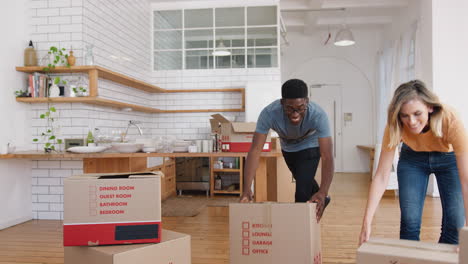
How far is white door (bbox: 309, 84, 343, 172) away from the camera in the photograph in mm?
8695

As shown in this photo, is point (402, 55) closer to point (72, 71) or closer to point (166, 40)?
point (166, 40)

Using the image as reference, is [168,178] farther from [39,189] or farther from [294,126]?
[294,126]

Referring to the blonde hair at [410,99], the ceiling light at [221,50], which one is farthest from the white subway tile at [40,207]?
the blonde hair at [410,99]

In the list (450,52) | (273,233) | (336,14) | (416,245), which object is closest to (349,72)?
(336,14)

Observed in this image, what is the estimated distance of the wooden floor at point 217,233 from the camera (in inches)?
109

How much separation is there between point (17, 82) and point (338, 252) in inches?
135

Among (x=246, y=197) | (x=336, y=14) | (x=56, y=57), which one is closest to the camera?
(x=246, y=197)

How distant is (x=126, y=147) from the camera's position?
3.43m

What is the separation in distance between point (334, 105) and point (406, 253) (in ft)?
25.6

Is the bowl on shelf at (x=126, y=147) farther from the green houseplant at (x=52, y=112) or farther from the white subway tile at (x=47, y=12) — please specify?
the white subway tile at (x=47, y=12)

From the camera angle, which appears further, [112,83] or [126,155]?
[112,83]

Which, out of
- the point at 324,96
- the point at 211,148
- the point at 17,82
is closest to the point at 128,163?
the point at 211,148

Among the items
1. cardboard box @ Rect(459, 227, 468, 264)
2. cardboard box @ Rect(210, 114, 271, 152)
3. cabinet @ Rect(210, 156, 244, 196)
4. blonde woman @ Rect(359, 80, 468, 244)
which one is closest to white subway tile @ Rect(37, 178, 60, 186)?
cardboard box @ Rect(210, 114, 271, 152)

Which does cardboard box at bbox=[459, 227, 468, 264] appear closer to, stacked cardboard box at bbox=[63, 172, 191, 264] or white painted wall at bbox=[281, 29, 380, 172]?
stacked cardboard box at bbox=[63, 172, 191, 264]
